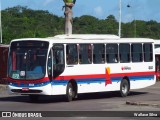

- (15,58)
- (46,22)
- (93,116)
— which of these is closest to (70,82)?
(15,58)

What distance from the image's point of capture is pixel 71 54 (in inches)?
1065

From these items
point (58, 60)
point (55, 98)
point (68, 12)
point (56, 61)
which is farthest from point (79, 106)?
point (68, 12)

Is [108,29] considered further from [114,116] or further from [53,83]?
[114,116]

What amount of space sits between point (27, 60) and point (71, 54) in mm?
2106

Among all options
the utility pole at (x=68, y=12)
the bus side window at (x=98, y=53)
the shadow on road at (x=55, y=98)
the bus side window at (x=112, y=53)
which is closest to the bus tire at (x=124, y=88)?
the shadow on road at (x=55, y=98)

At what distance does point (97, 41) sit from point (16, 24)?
58346mm

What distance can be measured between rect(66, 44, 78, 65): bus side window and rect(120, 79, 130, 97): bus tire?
3.73 m

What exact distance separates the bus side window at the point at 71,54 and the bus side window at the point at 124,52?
3.39 metres

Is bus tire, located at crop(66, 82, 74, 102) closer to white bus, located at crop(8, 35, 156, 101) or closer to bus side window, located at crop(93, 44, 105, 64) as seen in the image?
white bus, located at crop(8, 35, 156, 101)

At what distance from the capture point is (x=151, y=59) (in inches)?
1261

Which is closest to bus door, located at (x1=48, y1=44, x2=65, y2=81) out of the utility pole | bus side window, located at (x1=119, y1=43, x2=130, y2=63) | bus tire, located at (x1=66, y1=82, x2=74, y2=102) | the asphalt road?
bus tire, located at (x1=66, y1=82, x2=74, y2=102)

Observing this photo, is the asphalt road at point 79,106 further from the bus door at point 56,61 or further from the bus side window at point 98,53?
the bus side window at point 98,53

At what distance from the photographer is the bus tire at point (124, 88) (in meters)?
30.2

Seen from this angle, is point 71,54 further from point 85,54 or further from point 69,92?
point 69,92
